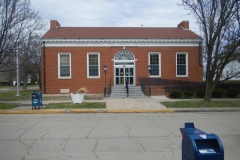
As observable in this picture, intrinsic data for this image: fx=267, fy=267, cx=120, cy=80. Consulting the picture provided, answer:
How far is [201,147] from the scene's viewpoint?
2.56 m

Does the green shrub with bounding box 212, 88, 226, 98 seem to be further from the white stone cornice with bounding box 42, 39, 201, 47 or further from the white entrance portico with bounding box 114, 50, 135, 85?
the white entrance portico with bounding box 114, 50, 135, 85

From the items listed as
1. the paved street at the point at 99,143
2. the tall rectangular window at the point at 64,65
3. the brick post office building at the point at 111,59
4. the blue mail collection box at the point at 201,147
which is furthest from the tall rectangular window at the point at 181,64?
the blue mail collection box at the point at 201,147

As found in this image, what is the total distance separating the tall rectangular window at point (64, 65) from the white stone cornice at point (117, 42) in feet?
4.34

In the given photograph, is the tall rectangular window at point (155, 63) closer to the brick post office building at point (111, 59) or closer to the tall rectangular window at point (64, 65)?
the brick post office building at point (111, 59)

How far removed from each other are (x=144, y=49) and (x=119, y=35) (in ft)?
11.8

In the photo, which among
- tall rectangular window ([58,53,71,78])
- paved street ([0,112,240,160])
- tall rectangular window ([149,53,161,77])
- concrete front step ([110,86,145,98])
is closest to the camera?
paved street ([0,112,240,160])

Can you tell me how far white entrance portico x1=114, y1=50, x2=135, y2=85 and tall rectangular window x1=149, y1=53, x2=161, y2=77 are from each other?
2.24m

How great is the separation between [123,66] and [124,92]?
463 centimetres

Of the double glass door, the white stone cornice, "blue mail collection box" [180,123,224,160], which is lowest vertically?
"blue mail collection box" [180,123,224,160]

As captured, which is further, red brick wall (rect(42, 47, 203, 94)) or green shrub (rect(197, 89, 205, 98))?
red brick wall (rect(42, 47, 203, 94))

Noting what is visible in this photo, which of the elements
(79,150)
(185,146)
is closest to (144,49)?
(79,150)

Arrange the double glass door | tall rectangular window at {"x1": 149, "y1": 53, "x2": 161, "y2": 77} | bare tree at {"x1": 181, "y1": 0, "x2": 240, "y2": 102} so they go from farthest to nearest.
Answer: tall rectangular window at {"x1": 149, "y1": 53, "x2": 161, "y2": 77} → the double glass door → bare tree at {"x1": 181, "y1": 0, "x2": 240, "y2": 102}

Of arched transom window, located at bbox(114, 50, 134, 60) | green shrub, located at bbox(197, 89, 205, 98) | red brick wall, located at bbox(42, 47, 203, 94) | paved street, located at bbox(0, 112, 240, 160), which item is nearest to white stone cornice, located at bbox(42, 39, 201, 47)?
red brick wall, located at bbox(42, 47, 203, 94)

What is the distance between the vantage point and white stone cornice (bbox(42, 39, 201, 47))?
31.4 meters
